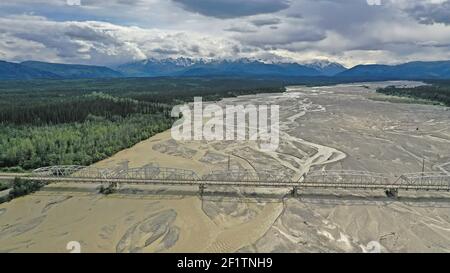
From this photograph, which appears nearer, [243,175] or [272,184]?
[272,184]

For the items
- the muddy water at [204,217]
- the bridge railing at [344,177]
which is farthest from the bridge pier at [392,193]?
the bridge railing at [344,177]

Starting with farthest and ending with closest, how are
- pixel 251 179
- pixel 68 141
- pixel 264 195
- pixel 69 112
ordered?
1. pixel 69 112
2. pixel 68 141
3. pixel 251 179
4. pixel 264 195

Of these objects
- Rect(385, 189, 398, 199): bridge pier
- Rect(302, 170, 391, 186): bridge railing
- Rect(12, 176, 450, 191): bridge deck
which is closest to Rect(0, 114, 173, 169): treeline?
Rect(12, 176, 450, 191): bridge deck

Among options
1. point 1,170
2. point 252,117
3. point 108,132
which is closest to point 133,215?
point 1,170

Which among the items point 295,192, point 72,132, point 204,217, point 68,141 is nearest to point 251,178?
point 295,192

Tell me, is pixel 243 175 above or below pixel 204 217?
above

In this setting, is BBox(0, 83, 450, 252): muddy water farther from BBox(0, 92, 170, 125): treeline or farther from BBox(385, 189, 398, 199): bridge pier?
BBox(0, 92, 170, 125): treeline

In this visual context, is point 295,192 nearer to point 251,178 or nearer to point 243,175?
point 251,178
